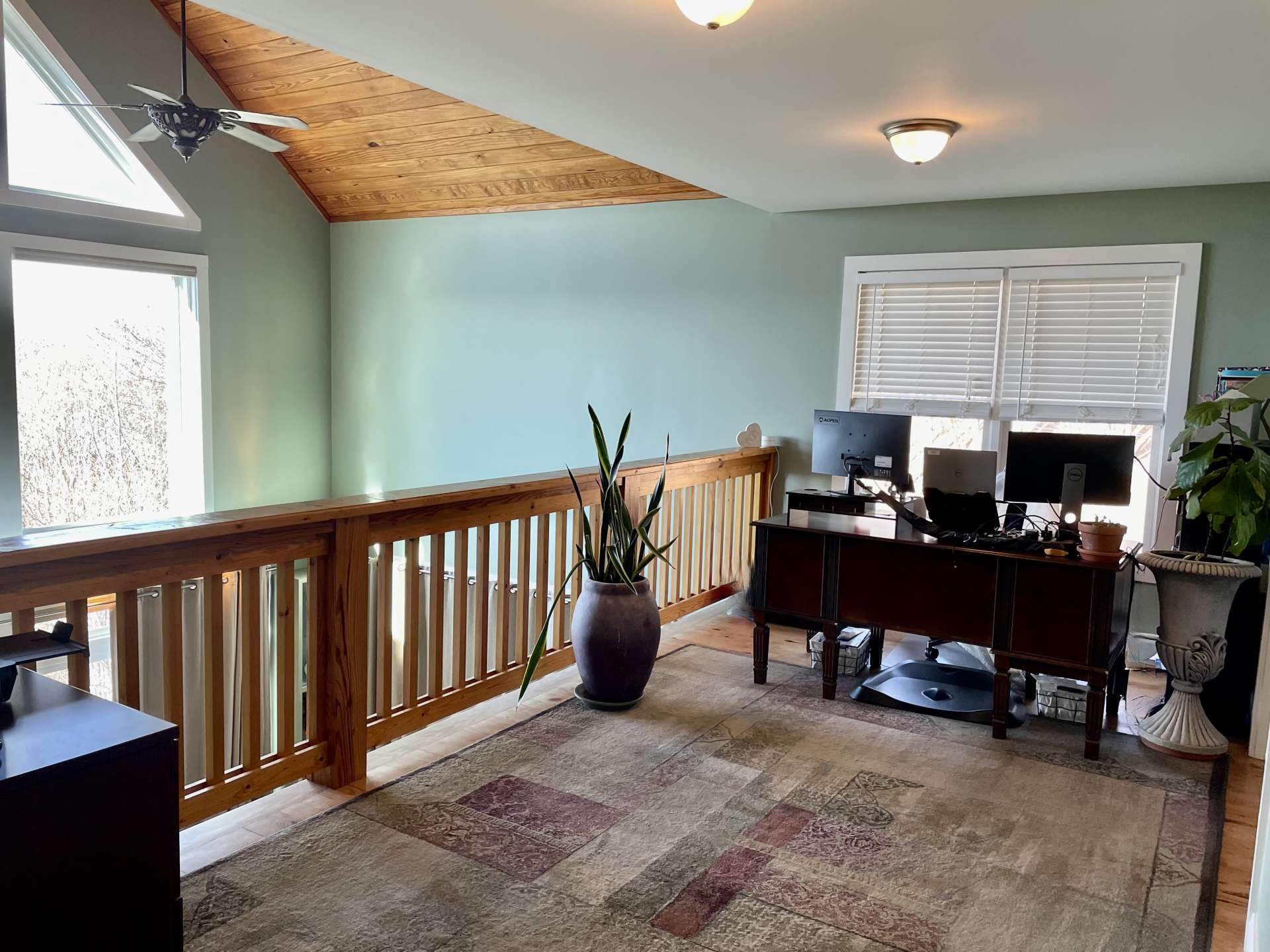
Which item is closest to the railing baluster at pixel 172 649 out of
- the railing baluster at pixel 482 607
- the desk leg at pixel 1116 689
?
the railing baluster at pixel 482 607

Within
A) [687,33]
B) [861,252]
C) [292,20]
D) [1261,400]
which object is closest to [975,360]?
[861,252]

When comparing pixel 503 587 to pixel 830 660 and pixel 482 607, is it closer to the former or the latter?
pixel 482 607

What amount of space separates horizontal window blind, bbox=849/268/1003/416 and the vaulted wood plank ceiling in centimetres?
138

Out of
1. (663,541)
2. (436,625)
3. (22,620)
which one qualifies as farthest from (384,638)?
(663,541)

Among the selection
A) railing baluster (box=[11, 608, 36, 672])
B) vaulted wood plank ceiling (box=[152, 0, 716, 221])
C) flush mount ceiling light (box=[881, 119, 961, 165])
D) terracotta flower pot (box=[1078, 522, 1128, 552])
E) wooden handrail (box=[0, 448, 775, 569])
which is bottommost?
railing baluster (box=[11, 608, 36, 672])

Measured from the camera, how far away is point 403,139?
19.7 feet

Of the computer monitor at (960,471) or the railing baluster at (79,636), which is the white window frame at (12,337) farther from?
the computer monitor at (960,471)

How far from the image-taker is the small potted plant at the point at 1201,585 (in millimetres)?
3307

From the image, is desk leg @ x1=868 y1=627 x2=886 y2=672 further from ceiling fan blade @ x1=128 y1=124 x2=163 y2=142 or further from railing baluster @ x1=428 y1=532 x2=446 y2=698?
ceiling fan blade @ x1=128 y1=124 x2=163 y2=142

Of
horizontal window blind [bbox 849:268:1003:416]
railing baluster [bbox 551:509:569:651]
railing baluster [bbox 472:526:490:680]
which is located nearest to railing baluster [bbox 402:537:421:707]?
railing baluster [bbox 472:526:490:680]

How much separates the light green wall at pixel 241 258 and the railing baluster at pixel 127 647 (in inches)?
168

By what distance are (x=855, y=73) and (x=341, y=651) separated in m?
2.48

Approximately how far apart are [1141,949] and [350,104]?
5884 millimetres

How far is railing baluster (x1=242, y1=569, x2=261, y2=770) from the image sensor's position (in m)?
2.48
